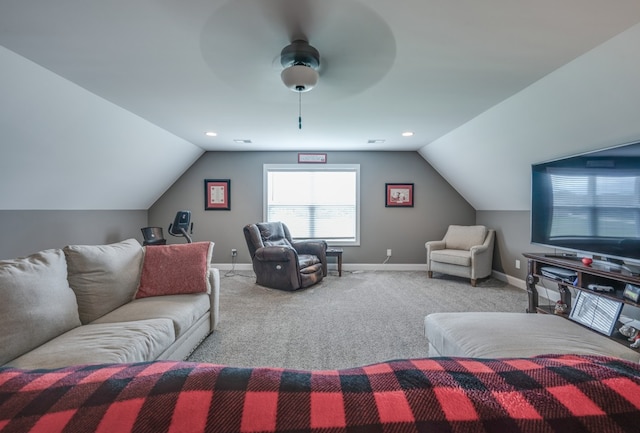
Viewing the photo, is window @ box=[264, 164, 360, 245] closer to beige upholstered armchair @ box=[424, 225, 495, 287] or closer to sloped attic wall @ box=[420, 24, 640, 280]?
beige upholstered armchair @ box=[424, 225, 495, 287]

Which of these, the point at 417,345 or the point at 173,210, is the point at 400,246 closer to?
the point at 417,345

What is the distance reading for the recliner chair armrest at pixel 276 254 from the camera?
142 inches

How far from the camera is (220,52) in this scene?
1890 mm

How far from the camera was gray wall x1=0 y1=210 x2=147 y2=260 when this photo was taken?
273cm

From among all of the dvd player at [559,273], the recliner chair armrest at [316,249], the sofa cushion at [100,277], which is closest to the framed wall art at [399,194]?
the recliner chair armrest at [316,249]

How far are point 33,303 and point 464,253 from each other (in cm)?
468

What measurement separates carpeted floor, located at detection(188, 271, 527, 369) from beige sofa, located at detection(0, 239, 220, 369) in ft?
1.36

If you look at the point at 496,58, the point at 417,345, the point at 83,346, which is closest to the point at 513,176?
the point at 496,58

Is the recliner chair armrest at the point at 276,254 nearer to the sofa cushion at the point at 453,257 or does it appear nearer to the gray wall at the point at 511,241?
the sofa cushion at the point at 453,257

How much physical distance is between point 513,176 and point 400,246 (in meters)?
2.12

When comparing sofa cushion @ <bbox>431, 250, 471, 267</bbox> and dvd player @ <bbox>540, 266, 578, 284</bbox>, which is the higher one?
dvd player @ <bbox>540, 266, 578, 284</bbox>

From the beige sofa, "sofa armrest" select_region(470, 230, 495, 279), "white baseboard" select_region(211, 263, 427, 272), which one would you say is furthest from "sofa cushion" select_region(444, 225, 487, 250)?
the beige sofa

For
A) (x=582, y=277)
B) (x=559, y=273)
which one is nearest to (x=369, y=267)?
(x=559, y=273)

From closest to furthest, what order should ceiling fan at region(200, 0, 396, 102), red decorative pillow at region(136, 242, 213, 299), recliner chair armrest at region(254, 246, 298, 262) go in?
ceiling fan at region(200, 0, 396, 102), red decorative pillow at region(136, 242, 213, 299), recliner chair armrest at region(254, 246, 298, 262)
